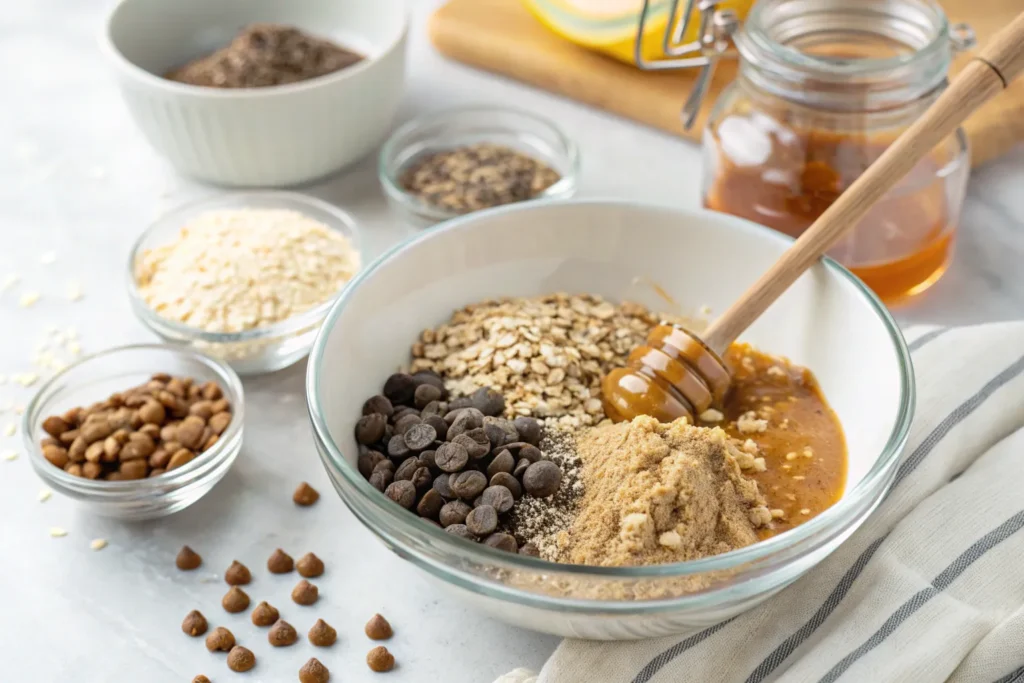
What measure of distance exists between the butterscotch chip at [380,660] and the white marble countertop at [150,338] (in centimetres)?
2

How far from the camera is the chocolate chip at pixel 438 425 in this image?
129 cm

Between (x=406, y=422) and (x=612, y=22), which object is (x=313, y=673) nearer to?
(x=406, y=422)

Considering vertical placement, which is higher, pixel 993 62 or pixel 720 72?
pixel 993 62

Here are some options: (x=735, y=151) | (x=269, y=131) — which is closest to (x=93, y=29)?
(x=269, y=131)

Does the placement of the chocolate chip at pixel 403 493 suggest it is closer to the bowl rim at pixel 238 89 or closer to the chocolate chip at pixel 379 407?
the chocolate chip at pixel 379 407

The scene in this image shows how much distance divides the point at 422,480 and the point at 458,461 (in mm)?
47

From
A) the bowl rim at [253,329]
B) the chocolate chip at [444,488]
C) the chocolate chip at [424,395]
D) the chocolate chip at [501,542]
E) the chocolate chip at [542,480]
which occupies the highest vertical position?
the chocolate chip at [542,480]

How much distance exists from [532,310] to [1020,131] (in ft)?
3.53

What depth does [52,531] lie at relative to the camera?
55.9 inches

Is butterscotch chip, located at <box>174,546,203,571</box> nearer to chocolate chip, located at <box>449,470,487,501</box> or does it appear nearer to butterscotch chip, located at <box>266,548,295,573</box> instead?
butterscotch chip, located at <box>266,548,295,573</box>

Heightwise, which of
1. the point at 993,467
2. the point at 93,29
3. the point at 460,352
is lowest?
the point at 93,29

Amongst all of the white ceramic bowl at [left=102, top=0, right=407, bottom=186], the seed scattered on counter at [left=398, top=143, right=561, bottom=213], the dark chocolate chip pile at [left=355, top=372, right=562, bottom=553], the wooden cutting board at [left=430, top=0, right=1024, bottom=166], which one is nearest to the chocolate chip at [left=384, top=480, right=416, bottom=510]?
the dark chocolate chip pile at [left=355, top=372, right=562, bottom=553]

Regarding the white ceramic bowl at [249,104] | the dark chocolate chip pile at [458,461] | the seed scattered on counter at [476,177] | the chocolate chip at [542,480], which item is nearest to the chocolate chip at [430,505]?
the dark chocolate chip pile at [458,461]

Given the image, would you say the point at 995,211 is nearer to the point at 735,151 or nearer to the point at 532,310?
the point at 735,151
